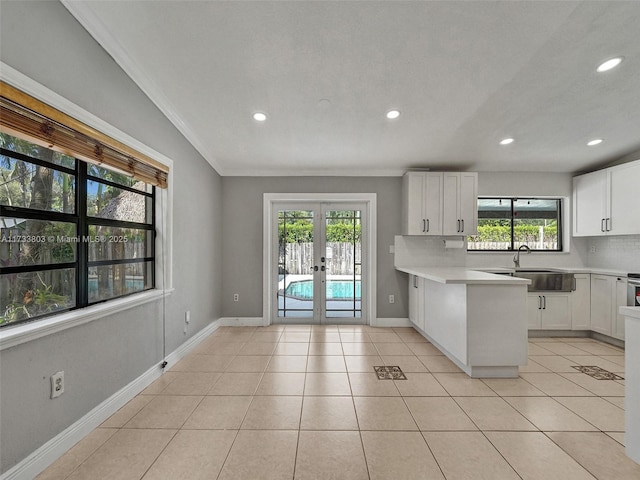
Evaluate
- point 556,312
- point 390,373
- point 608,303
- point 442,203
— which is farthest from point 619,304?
point 390,373

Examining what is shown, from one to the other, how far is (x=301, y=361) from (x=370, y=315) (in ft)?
5.57

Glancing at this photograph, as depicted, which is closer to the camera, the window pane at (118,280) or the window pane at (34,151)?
the window pane at (34,151)

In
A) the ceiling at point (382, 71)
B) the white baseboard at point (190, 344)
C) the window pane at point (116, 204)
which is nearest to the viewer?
the ceiling at point (382, 71)

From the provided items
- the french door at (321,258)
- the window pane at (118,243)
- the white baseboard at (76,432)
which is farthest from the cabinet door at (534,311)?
the window pane at (118,243)

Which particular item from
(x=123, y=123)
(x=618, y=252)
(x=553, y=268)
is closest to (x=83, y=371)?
(x=123, y=123)

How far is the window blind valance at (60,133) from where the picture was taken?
134 cm

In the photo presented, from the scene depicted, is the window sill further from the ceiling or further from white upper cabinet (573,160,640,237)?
white upper cabinet (573,160,640,237)

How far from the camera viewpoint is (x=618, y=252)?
388 cm

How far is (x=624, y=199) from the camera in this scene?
3555 millimetres

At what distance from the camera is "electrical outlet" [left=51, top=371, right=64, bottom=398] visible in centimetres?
158

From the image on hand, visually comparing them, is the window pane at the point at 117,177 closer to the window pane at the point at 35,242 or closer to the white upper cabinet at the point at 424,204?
the window pane at the point at 35,242

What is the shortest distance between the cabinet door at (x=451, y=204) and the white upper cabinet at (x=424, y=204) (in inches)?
2.6

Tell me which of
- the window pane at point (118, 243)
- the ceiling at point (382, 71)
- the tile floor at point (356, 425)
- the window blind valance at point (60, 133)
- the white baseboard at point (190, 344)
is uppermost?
the ceiling at point (382, 71)

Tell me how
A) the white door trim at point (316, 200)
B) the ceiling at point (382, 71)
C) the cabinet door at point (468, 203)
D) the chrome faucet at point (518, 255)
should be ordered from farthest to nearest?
the white door trim at point (316, 200)
the chrome faucet at point (518, 255)
the cabinet door at point (468, 203)
the ceiling at point (382, 71)
